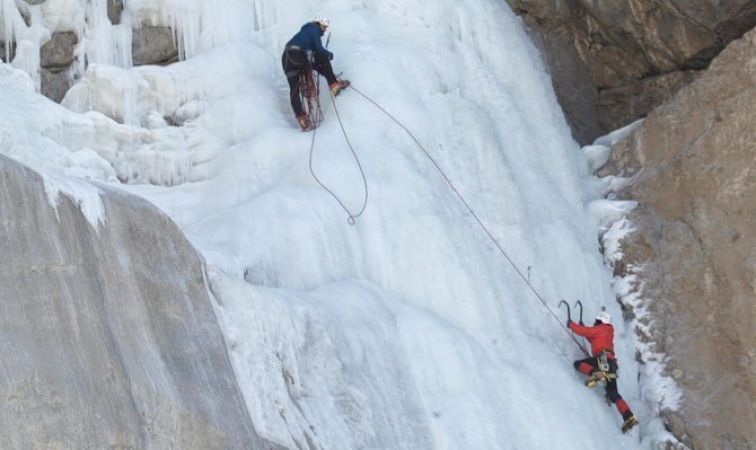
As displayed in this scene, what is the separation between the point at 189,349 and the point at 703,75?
6738 millimetres

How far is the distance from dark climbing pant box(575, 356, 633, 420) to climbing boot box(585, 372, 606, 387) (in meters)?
0.04

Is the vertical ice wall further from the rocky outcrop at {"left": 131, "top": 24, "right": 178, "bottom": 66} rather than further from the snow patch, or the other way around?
the snow patch

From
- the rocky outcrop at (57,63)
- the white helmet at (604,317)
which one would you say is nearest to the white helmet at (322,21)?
the rocky outcrop at (57,63)

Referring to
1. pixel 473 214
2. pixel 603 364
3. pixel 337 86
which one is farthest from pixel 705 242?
pixel 337 86

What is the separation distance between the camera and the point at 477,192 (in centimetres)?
1073


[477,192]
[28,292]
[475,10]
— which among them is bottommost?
[477,192]

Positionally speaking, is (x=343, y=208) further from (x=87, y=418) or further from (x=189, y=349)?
(x=87, y=418)

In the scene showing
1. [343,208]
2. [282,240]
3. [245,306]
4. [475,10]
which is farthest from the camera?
[475,10]

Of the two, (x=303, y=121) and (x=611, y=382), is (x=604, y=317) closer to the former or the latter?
(x=611, y=382)

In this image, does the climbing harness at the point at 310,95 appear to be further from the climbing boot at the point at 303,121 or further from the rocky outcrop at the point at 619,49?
the rocky outcrop at the point at 619,49

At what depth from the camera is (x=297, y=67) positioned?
34.3 feet

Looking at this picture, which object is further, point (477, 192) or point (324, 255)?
point (477, 192)

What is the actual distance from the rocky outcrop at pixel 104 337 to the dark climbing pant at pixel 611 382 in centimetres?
398

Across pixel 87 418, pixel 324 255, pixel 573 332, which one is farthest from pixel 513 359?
pixel 87 418
